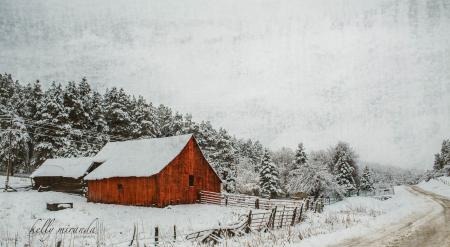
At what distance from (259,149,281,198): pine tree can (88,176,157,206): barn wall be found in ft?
86.1

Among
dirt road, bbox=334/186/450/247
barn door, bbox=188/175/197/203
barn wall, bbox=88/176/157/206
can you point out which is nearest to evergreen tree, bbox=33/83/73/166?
barn wall, bbox=88/176/157/206

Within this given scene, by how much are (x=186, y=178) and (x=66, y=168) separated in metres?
18.6

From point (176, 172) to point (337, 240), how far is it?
882 inches

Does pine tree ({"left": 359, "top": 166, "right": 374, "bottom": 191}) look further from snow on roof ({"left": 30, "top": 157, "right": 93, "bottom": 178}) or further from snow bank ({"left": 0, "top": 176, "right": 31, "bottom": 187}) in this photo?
snow bank ({"left": 0, "top": 176, "right": 31, "bottom": 187})

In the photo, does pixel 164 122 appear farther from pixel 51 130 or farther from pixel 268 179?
→ pixel 268 179

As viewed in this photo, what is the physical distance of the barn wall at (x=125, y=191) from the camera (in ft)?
105

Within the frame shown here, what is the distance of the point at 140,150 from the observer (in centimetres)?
3828

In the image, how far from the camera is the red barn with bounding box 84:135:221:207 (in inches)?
1267

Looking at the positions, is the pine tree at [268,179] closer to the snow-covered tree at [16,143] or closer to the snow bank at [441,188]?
the snow bank at [441,188]

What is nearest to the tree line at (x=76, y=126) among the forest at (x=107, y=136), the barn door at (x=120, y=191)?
the forest at (x=107, y=136)

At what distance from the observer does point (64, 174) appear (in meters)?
43.2

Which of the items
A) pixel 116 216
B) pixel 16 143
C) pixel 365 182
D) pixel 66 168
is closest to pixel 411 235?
pixel 116 216

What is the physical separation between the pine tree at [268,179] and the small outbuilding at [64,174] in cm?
2626

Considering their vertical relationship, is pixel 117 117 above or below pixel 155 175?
above
